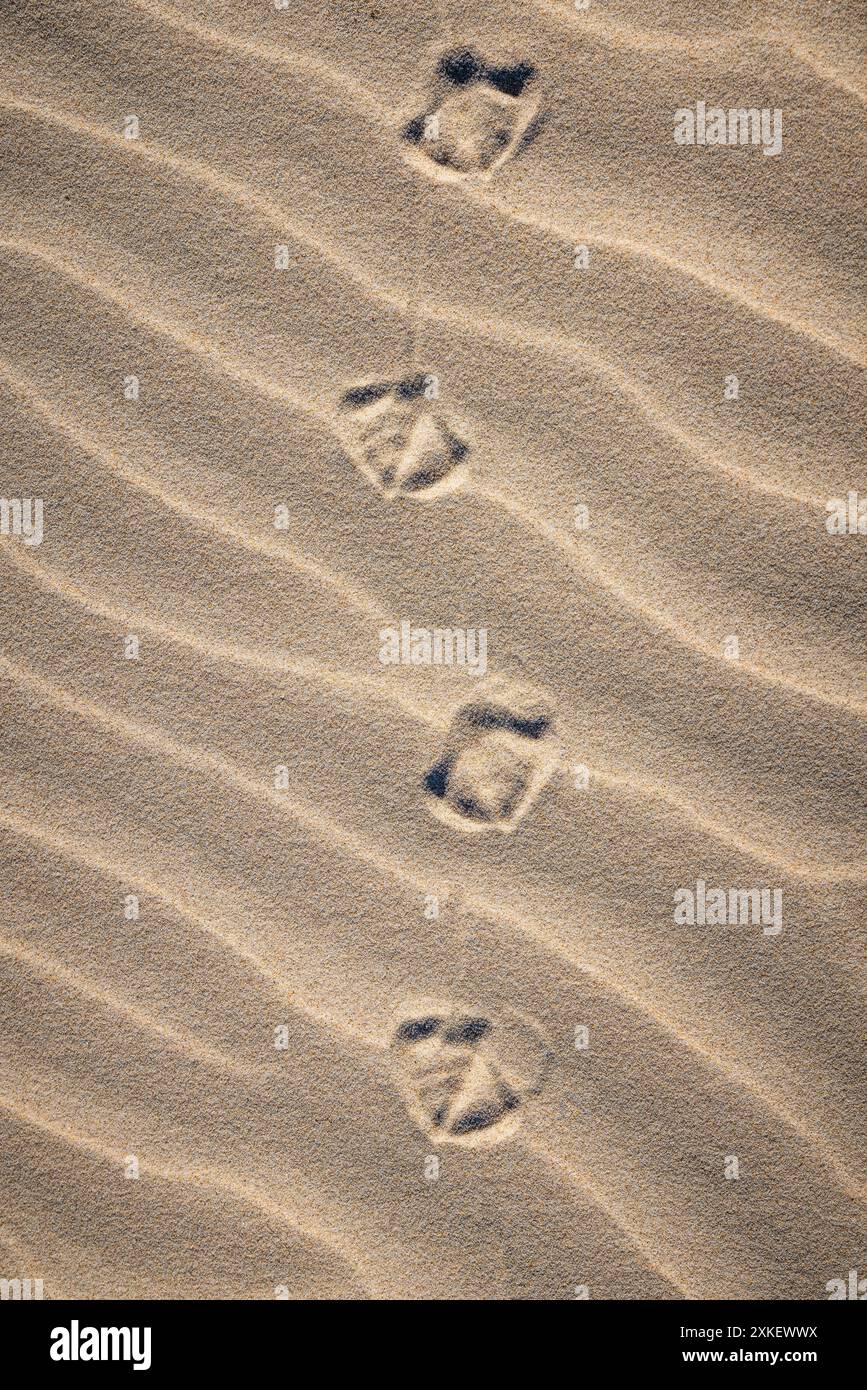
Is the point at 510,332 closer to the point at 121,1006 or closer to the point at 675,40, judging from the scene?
the point at 675,40

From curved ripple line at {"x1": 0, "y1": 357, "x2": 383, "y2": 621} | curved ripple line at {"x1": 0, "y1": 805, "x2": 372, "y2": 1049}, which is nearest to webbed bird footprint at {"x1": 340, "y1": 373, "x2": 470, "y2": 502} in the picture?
curved ripple line at {"x1": 0, "y1": 357, "x2": 383, "y2": 621}

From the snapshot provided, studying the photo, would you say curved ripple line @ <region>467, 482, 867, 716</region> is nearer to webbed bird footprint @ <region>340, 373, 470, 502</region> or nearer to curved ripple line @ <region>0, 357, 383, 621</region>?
webbed bird footprint @ <region>340, 373, 470, 502</region>

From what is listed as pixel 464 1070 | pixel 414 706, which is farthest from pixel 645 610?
pixel 464 1070
